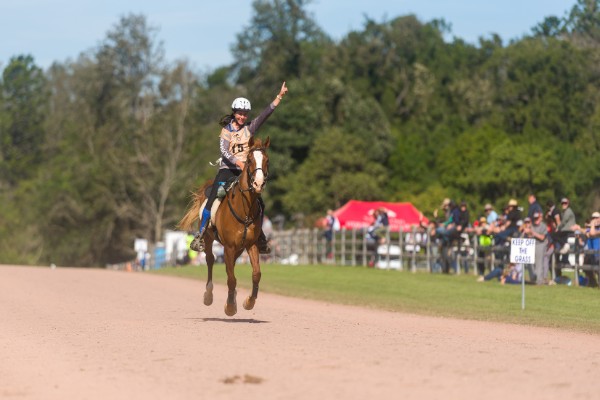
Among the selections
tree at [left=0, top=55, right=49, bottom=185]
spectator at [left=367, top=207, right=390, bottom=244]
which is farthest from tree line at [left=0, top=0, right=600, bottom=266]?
spectator at [left=367, top=207, right=390, bottom=244]

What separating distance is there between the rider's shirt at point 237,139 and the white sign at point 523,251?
7047 millimetres

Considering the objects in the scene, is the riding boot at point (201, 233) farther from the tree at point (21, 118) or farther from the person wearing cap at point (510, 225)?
the tree at point (21, 118)

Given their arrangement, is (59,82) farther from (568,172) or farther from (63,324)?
(63,324)

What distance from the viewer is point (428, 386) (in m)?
10.3

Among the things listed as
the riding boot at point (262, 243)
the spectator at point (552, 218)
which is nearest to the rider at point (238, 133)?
the riding boot at point (262, 243)

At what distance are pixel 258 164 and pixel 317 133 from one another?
79.1 m

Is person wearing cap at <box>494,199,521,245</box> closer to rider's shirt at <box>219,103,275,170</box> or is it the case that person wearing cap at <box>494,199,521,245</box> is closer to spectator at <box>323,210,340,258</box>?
spectator at <box>323,210,340,258</box>

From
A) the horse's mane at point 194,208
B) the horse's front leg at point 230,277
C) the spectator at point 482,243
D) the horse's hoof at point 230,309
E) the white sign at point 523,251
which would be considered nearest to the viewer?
the horse's front leg at point 230,277

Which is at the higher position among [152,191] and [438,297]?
[152,191]

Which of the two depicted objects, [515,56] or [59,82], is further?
[59,82]

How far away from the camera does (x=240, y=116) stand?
1850 centimetres

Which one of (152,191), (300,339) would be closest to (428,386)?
(300,339)

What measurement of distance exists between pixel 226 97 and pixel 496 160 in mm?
33418

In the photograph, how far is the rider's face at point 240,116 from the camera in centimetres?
1848
